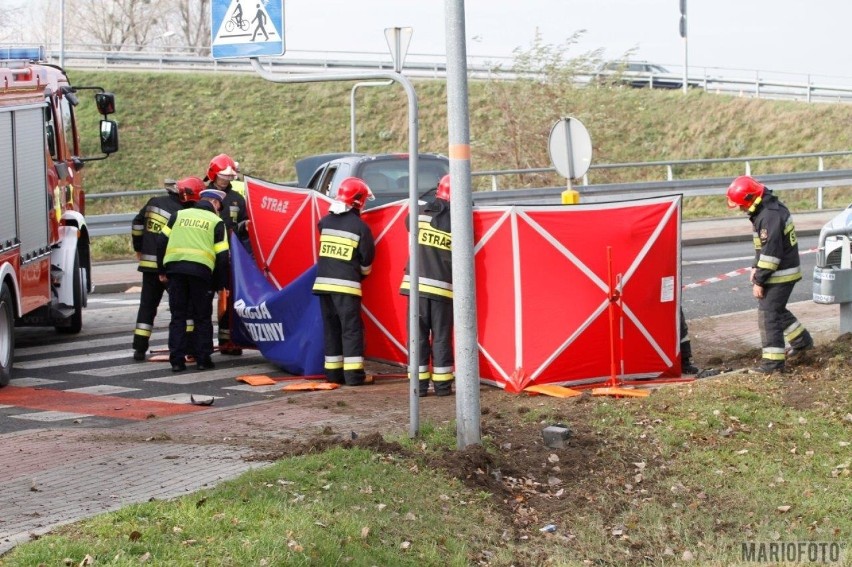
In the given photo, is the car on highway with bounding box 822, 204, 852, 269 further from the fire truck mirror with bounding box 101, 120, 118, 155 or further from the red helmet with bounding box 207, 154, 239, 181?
the fire truck mirror with bounding box 101, 120, 118, 155

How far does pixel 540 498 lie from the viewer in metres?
7.43

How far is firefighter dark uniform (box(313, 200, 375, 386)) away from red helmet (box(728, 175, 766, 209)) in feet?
10.6

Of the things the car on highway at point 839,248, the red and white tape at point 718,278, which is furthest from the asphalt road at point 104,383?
the red and white tape at point 718,278

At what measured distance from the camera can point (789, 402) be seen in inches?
364

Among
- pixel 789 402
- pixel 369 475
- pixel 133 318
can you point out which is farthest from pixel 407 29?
pixel 133 318

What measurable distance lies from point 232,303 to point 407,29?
513 centimetres

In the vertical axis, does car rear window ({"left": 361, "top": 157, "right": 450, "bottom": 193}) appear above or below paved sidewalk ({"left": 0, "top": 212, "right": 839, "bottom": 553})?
above

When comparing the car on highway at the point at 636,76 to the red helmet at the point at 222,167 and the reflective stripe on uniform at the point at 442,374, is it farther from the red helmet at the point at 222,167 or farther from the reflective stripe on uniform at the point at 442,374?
the reflective stripe on uniform at the point at 442,374

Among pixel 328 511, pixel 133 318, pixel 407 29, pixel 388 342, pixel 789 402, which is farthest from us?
pixel 133 318

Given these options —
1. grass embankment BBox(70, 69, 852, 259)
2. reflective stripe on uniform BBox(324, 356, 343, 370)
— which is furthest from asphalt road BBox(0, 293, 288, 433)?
grass embankment BBox(70, 69, 852, 259)

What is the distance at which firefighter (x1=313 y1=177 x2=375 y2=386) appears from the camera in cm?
1107

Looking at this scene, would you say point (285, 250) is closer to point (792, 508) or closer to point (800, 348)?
point (800, 348)

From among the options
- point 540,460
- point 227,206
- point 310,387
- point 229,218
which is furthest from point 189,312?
point 540,460

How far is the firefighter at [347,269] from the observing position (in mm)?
11070
